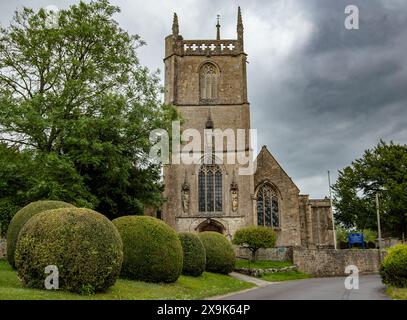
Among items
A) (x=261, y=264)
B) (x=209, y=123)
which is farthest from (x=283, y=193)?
(x=209, y=123)

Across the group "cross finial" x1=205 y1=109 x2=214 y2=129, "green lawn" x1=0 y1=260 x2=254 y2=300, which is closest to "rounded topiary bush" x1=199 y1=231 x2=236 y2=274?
"green lawn" x1=0 y1=260 x2=254 y2=300

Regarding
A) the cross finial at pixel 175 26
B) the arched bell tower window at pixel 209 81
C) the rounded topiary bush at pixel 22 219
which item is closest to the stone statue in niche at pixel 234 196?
the arched bell tower window at pixel 209 81

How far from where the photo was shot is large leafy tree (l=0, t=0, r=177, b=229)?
21438mm

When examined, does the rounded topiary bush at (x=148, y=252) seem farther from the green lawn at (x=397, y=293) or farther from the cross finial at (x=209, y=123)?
the cross finial at (x=209, y=123)

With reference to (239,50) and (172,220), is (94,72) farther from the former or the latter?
(239,50)

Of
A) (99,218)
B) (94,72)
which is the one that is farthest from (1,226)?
(99,218)

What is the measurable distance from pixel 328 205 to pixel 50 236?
33681 mm

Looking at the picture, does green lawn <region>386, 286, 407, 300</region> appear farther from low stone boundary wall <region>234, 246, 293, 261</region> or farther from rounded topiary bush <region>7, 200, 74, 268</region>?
low stone boundary wall <region>234, 246, 293, 261</region>

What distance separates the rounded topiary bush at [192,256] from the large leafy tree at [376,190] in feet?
86.6

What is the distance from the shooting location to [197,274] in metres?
22.2

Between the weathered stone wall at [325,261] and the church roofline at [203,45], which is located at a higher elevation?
the church roofline at [203,45]

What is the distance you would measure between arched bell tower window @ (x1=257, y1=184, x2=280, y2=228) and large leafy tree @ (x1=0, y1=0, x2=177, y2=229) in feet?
48.2

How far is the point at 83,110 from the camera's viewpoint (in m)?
24.1

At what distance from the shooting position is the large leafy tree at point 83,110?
21438 millimetres
